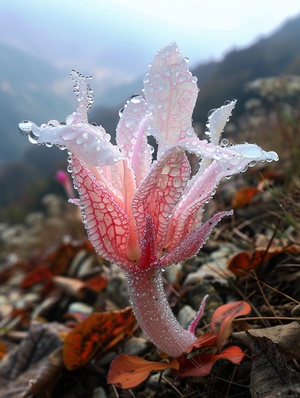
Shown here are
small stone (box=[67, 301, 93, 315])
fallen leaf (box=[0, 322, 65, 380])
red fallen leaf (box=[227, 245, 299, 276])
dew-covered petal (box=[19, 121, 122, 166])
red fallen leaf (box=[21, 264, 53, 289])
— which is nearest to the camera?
dew-covered petal (box=[19, 121, 122, 166])

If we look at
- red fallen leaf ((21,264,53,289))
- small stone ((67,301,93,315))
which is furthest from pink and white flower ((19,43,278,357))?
red fallen leaf ((21,264,53,289))

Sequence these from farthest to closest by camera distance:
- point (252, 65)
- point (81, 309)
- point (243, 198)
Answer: point (252, 65)
point (243, 198)
point (81, 309)

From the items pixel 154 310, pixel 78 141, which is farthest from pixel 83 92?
pixel 154 310

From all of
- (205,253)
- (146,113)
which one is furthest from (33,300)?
(146,113)

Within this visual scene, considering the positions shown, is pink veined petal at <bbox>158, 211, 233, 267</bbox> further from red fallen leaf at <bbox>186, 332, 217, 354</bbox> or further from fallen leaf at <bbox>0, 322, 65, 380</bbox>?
fallen leaf at <bbox>0, 322, 65, 380</bbox>

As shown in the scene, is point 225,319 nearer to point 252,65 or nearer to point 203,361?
point 203,361
